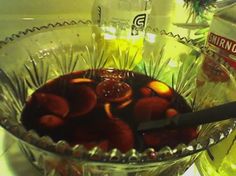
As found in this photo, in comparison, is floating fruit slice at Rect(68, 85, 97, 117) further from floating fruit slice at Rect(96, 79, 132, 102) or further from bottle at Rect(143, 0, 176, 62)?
bottle at Rect(143, 0, 176, 62)

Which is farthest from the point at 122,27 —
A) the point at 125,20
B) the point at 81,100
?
the point at 81,100

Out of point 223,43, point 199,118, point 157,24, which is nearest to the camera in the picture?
point 199,118

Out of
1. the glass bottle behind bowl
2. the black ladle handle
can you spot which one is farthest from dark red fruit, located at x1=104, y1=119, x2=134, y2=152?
the glass bottle behind bowl

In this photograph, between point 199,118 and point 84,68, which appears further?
point 84,68

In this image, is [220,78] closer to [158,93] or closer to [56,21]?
[158,93]

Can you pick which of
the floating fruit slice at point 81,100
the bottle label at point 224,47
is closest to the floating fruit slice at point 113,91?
the floating fruit slice at point 81,100

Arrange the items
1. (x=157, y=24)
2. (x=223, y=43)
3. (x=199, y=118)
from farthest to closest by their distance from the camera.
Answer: (x=157, y=24)
(x=223, y=43)
(x=199, y=118)

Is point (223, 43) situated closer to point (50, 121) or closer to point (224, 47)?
point (224, 47)
